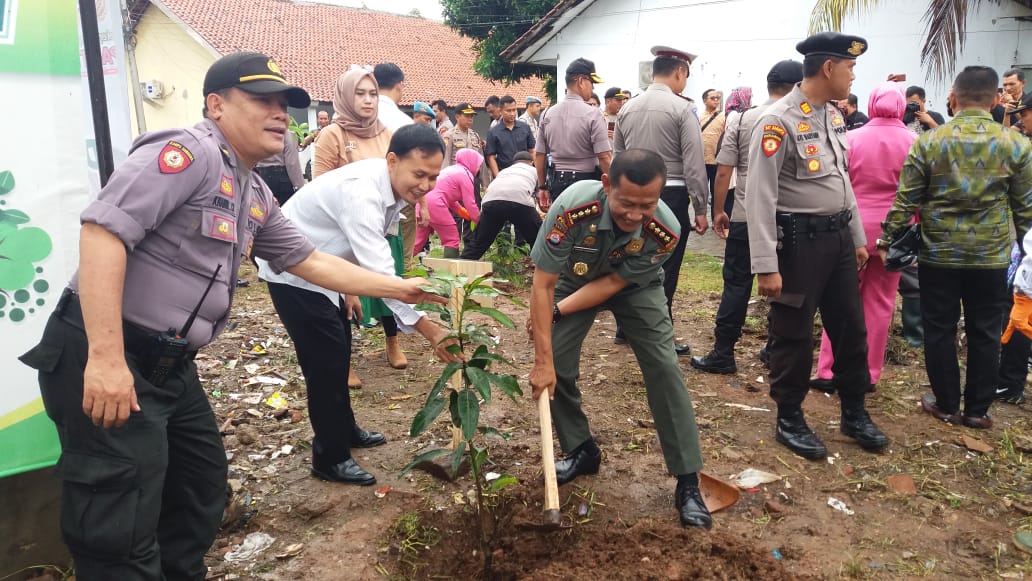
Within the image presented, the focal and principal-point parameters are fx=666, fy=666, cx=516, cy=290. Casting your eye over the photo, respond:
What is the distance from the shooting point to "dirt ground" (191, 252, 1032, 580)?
258 centimetres

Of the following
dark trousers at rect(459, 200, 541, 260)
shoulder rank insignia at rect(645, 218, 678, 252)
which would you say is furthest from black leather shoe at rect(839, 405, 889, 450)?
dark trousers at rect(459, 200, 541, 260)

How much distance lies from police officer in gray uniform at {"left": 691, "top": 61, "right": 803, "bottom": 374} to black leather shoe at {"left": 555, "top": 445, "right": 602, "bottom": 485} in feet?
5.62

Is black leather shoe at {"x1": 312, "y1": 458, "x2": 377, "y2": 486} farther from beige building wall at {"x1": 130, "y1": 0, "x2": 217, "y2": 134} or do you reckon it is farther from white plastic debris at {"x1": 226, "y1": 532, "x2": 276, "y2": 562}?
beige building wall at {"x1": 130, "y1": 0, "x2": 217, "y2": 134}

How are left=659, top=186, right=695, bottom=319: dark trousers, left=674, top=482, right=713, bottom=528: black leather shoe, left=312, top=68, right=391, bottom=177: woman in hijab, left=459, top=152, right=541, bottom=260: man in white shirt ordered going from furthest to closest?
left=459, top=152, right=541, bottom=260: man in white shirt
left=659, top=186, right=695, bottom=319: dark trousers
left=312, top=68, right=391, bottom=177: woman in hijab
left=674, top=482, right=713, bottom=528: black leather shoe

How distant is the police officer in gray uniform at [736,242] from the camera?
450 centimetres

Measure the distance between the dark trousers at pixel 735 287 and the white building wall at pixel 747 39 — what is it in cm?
697

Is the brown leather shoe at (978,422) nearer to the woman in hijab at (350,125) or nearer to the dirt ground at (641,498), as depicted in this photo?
the dirt ground at (641,498)

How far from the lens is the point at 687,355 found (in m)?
5.00

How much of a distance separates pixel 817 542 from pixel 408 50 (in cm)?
2700

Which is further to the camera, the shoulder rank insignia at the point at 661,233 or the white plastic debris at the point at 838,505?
the white plastic debris at the point at 838,505

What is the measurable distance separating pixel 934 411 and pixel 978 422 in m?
0.22

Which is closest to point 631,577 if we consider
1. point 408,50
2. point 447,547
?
point 447,547

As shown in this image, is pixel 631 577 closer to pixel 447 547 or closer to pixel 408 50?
pixel 447 547

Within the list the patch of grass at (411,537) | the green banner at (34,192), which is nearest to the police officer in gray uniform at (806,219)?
the patch of grass at (411,537)
